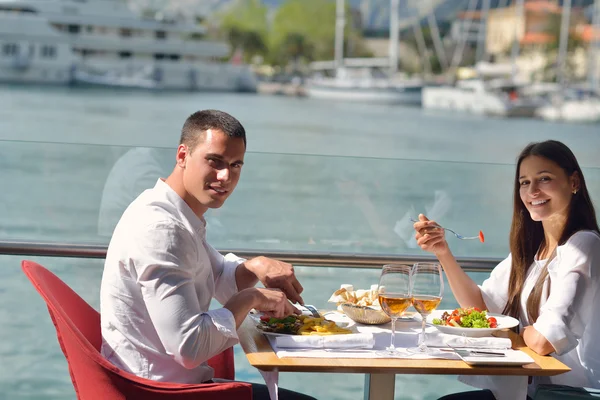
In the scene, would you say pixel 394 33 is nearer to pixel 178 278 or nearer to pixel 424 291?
pixel 424 291

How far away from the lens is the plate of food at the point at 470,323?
1827 mm

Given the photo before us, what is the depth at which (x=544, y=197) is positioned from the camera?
6.57 ft

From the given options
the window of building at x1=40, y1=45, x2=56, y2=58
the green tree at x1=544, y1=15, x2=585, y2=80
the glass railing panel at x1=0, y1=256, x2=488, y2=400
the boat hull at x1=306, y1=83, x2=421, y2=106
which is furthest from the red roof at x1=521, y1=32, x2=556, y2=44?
the glass railing panel at x1=0, y1=256, x2=488, y2=400

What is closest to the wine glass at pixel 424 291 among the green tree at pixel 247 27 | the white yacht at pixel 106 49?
the white yacht at pixel 106 49

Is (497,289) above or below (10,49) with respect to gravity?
below

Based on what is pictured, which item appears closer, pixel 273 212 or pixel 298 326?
pixel 298 326

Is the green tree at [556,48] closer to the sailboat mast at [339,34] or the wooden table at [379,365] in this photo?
the sailboat mast at [339,34]

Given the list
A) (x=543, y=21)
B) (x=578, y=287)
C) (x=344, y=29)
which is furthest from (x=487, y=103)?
(x=578, y=287)

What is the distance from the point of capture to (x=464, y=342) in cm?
177

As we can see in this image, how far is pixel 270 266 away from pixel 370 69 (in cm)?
4416

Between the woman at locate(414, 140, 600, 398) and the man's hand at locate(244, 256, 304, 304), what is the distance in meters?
0.35

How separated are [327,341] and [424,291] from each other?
0.22 m

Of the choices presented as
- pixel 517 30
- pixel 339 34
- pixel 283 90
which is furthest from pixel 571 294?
pixel 339 34

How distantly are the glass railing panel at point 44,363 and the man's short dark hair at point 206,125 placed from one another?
1520 millimetres
